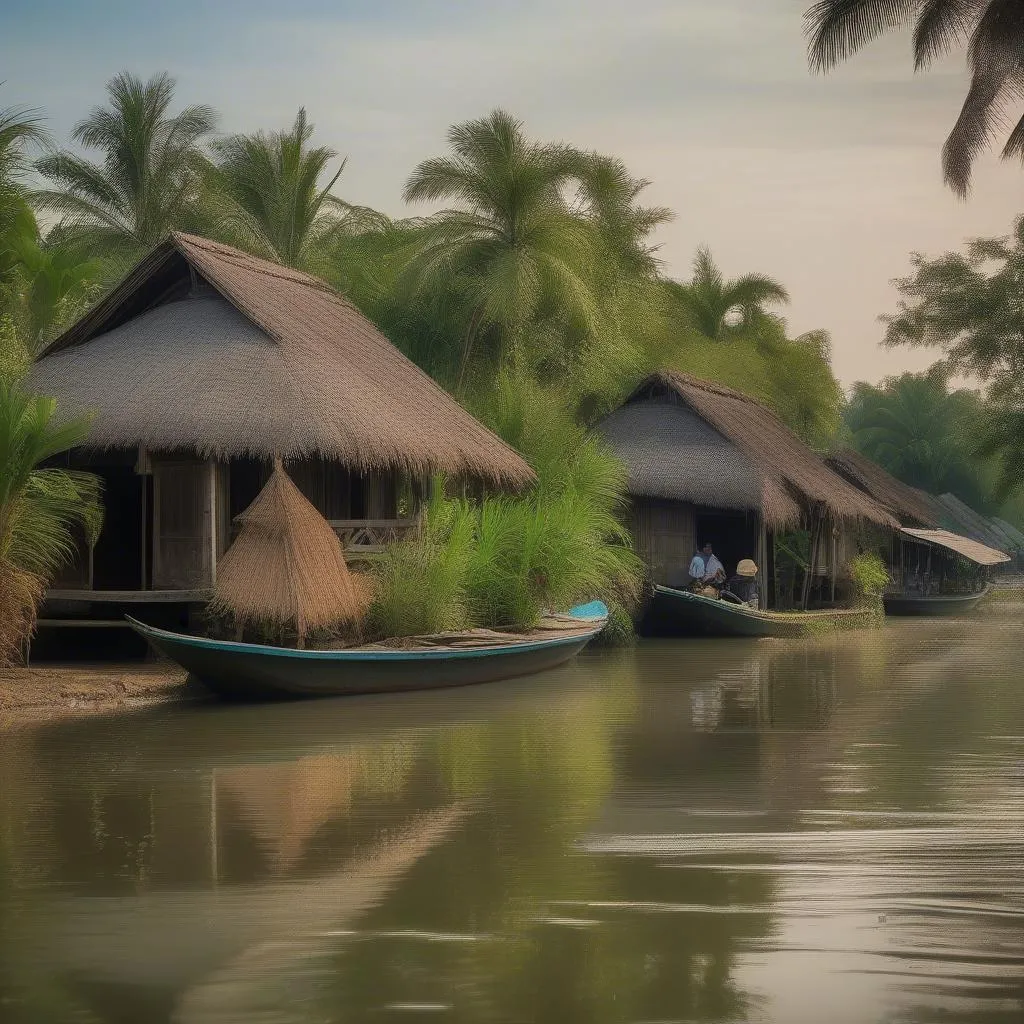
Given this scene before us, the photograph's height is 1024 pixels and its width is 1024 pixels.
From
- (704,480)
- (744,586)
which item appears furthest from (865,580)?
(704,480)

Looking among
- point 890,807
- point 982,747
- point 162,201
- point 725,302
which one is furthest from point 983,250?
point 890,807

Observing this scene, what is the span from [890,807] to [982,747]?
2.85 m

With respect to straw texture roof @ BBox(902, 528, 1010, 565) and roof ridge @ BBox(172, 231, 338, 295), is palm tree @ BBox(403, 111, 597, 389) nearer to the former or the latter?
roof ridge @ BBox(172, 231, 338, 295)

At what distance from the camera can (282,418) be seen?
51.9 feet

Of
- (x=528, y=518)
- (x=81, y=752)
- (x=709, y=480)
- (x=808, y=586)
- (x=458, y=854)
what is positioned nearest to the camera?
(x=458, y=854)

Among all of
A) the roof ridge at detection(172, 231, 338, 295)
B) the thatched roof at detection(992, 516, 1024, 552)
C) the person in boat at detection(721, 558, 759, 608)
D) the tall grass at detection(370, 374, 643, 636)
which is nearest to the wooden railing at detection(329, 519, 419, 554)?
the tall grass at detection(370, 374, 643, 636)

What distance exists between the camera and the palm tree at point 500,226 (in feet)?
88.9

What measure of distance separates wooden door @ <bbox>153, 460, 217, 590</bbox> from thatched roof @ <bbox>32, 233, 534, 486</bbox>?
540 millimetres

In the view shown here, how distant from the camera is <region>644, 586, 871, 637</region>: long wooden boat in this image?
23234 mm

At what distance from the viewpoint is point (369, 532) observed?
55.9ft

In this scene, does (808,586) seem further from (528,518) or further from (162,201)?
(162,201)

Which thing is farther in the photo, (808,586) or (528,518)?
(808,586)

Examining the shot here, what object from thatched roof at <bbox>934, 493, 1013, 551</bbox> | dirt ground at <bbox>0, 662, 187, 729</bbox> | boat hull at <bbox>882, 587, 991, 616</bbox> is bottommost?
boat hull at <bbox>882, 587, 991, 616</bbox>

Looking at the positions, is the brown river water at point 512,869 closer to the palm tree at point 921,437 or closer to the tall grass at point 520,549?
the tall grass at point 520,549
